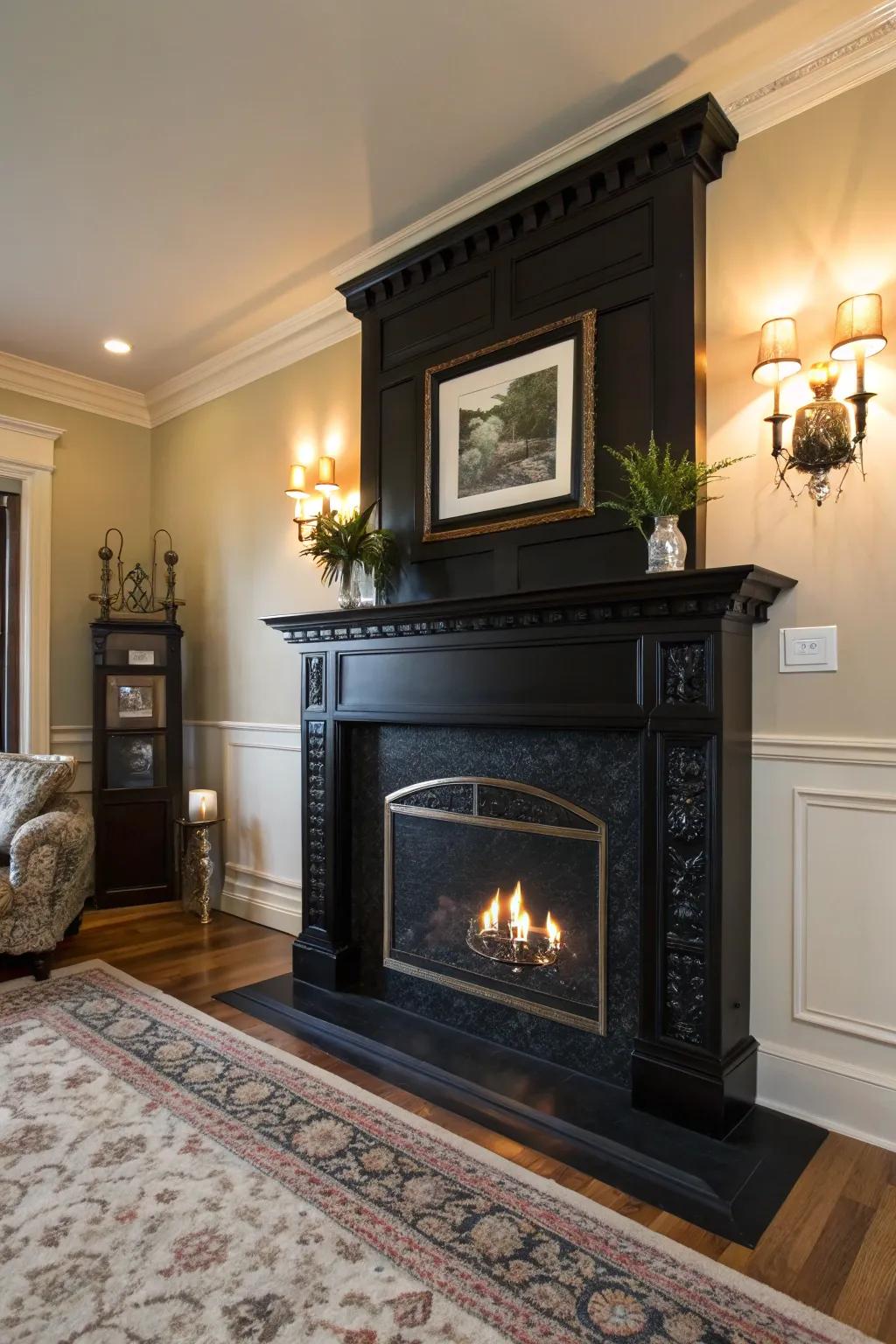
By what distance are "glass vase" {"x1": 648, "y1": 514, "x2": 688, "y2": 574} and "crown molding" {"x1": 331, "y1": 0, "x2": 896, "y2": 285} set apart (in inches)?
47.7

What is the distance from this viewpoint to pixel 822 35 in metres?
2.15

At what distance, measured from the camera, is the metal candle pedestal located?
162 inches

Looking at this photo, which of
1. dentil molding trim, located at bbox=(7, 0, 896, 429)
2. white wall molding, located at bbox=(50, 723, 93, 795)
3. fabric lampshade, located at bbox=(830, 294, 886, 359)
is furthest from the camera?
white wall molding, located at bbox=(50, 723, 93, 795)

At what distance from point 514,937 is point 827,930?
0.96 m

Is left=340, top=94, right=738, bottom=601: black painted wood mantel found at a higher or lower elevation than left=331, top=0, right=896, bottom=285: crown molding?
lower

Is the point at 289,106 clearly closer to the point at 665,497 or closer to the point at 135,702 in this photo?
the point at 665,497

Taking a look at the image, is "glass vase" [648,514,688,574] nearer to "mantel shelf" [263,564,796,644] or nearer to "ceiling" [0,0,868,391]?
"mantel shelf" [263,564,796,644]

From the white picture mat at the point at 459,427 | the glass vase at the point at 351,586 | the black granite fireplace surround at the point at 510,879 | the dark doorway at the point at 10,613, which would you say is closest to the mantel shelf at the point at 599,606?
the glass vase at the point at 351,586

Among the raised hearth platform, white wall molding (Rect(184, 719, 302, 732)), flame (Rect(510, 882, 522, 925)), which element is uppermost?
white wall molding (Rect(184, 719, 302, 732))

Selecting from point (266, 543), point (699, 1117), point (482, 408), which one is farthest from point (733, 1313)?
point (266, 543)

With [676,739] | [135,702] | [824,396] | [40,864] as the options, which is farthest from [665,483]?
[135,702]

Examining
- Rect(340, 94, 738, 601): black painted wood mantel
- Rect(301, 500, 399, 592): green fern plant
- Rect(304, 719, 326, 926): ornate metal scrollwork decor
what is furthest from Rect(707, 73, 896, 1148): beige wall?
Rect(304, 719, 326, 926): ornate metal scrollwork decor

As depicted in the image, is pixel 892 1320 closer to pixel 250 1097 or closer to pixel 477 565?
pixel 250 1097

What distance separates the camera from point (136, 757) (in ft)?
14.7
